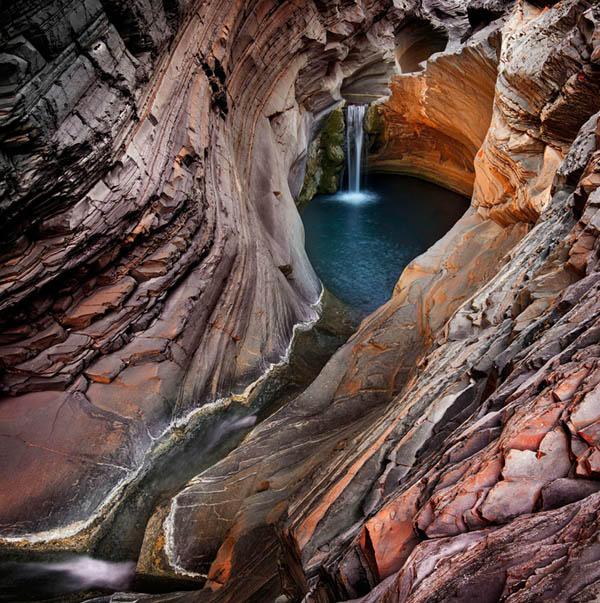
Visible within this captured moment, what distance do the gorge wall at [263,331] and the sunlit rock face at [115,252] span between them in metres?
0.03

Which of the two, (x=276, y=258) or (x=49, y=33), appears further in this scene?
(x=276, y=258)

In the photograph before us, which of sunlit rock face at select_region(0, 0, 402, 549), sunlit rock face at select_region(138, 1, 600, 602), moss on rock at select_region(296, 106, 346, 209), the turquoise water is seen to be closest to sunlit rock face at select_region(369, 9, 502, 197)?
the turquoise water

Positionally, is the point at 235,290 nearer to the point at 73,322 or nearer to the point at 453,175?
the point at 73,322

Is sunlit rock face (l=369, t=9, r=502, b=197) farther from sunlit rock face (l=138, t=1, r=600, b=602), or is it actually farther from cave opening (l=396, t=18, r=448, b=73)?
sunlit rock face (l=138, t=1, r=600, b=602)

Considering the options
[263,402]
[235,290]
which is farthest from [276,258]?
[263,402]

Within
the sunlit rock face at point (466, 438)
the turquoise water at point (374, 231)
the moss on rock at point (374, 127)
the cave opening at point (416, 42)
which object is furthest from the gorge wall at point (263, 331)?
the cave opening at point (416, 42)

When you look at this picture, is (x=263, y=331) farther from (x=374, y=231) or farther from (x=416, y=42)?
(x=416, y=42)

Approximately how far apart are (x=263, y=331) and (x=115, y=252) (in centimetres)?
305

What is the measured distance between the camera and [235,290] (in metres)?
8.16

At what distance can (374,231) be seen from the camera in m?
14.6

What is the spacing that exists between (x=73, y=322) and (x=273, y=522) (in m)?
4.02

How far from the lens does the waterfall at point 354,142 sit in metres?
17.0

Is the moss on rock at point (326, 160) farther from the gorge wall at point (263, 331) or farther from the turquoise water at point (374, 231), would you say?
the gorge wall at point (263, 331)

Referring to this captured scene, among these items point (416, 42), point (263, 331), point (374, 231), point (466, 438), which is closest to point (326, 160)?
point (374, 231)
